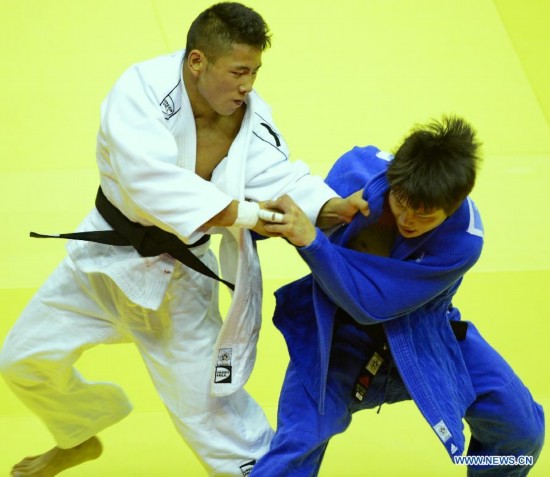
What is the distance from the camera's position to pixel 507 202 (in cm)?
553

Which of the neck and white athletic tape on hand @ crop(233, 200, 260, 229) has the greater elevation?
the neck

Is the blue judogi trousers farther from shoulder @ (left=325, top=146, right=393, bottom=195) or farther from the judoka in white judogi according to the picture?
shoulder @ (left=325, top=146, right=393, bottom=195)

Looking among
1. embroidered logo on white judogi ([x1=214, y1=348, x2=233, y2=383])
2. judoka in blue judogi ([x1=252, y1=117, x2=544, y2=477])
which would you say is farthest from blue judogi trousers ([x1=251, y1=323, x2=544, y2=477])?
embroidered logo on white judogi ([x1=214, y1=348, x2=233, y2=383])

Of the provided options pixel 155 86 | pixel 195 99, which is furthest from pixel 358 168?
pixel 155 86

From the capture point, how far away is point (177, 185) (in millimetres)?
2869

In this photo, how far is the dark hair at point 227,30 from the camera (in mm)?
2977

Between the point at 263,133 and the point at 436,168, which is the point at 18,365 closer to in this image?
the point at 263,133

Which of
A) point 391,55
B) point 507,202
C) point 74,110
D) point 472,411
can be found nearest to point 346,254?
point 472,411

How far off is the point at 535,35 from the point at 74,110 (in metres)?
3.22

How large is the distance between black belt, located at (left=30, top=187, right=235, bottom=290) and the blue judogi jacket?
1.06 feet

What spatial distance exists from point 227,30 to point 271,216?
60cm

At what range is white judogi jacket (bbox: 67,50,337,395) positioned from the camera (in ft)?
9.43

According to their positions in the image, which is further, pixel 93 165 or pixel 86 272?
pixel 93 165

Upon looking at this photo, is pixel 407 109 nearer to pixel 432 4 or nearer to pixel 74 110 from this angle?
pixel 432 4
